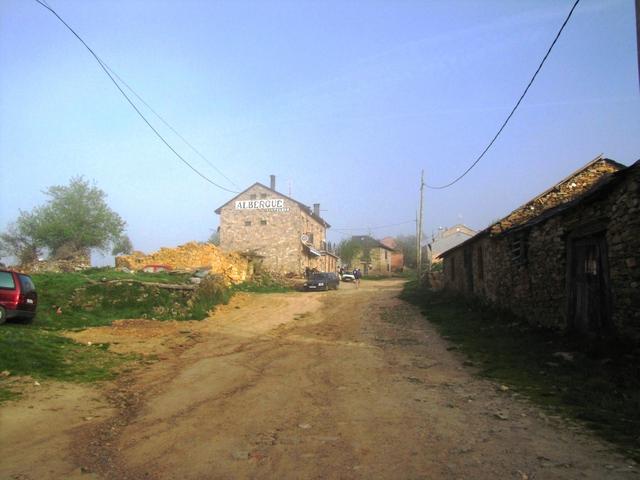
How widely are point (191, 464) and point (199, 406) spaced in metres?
2.54

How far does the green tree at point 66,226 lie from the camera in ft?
149

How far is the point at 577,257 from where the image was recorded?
11.6 metres

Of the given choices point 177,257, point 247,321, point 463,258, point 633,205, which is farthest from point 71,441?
point 177,257

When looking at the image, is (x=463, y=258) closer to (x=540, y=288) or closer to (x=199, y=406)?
(x=540, y=288)

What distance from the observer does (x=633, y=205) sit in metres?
8.86

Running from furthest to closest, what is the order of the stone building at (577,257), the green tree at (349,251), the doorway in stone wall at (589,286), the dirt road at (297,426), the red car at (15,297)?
the green tree at (349,251), the red car at (15,297), the doorway in stone wall at (589,286), the stone building at (577,257), the dirt road at (297,426)

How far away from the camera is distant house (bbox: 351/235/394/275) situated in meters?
77.4

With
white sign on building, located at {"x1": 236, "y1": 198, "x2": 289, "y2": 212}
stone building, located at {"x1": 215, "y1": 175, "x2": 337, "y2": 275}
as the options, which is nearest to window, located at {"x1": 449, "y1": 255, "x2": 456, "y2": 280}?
stone building, located at {"x1": 215, "y1": 175, "x2": 337, "y2": 275}

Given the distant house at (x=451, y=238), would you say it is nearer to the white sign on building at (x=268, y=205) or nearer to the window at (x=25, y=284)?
the white sign on building at (x=268, y=205)

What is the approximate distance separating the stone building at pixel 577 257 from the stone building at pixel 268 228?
29471mm

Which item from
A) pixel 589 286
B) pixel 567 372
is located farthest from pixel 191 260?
pixel 567 372

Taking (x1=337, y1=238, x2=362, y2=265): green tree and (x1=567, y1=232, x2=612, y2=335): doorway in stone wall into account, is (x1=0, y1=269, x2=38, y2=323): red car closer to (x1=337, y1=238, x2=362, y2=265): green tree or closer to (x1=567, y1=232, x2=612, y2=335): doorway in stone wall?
(x1=567, y1=232, x2=612, y2=335): doorway in stone wall

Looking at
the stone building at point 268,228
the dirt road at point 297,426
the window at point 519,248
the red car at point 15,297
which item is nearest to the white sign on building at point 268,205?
the stone building at point 268,228

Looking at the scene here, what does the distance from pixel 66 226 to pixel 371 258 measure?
1767 inches
